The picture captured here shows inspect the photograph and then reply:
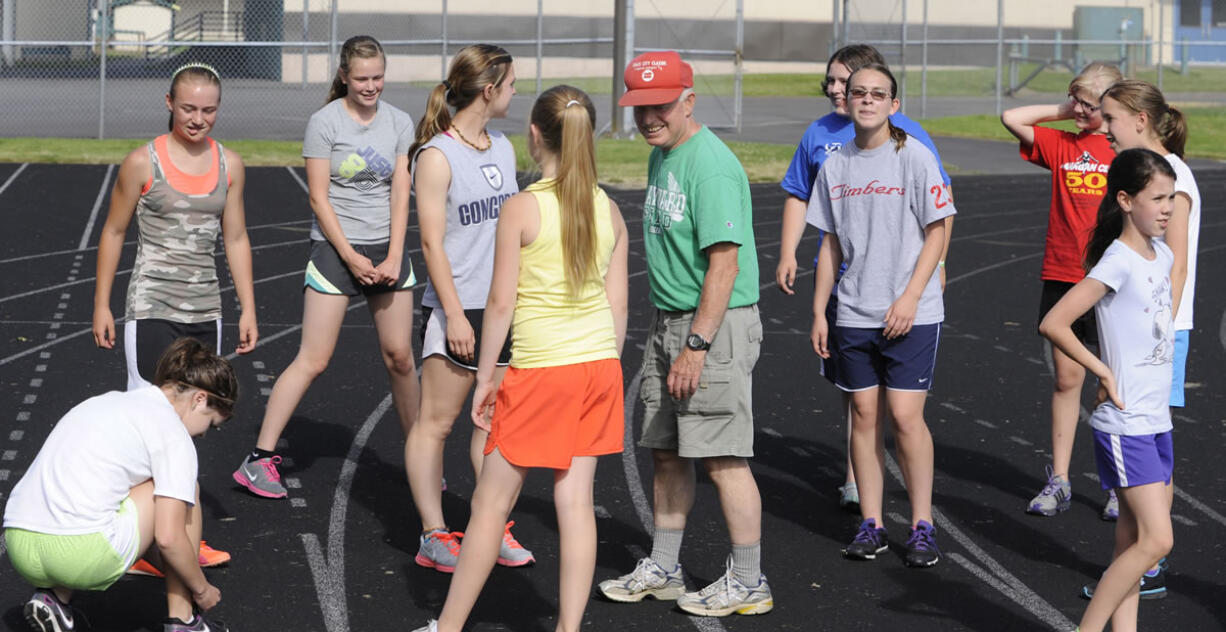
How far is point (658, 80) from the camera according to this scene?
5.02 m

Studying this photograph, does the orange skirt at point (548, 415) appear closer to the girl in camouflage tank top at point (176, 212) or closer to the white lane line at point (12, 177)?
the girl in camouflage tank top at point (176, 212)

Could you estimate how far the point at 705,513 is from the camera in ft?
21.6

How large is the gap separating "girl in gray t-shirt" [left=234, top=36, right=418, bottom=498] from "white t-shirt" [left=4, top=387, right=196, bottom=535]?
1777 millimetres

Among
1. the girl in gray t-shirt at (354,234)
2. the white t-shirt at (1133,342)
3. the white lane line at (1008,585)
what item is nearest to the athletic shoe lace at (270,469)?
the girl in gray t-shirt at (354,234)

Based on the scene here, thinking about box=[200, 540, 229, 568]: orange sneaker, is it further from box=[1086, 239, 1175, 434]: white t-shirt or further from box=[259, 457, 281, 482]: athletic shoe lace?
box=[1086, 239, 1175, 434]: white t-shirt

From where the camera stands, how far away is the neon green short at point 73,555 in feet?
15.1

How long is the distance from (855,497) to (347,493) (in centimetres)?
228

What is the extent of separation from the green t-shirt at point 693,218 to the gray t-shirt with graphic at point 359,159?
1528mm

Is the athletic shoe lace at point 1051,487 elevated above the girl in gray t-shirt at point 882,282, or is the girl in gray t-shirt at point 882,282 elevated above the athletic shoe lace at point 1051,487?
the girl in gray t-shirt at point 882,282

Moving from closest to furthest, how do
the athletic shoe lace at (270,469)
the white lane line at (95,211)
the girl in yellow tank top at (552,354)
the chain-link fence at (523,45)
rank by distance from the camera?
the girl in yellow tank top at (552,354), the athletic shoe lace at (270,469), the white lane line at (95,211), the chain-link fence at (523,45)

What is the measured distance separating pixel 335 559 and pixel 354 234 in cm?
145

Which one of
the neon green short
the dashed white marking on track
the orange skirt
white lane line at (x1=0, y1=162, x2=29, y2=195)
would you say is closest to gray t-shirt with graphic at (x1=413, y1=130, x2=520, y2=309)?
the orange skirt

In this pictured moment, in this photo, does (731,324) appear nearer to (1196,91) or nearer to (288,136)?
(288,136)

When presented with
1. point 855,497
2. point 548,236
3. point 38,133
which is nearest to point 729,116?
point 38,133
